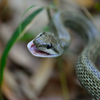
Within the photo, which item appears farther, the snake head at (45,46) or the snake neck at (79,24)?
the snake neck at (79,24)

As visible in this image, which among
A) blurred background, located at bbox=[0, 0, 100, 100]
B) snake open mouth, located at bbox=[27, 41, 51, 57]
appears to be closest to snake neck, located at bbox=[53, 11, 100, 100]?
blurred background, located at bbox=[0, 0, 100, 100]

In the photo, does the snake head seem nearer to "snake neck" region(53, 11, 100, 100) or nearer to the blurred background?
"snake neck" region(53, 11, 100, 100)

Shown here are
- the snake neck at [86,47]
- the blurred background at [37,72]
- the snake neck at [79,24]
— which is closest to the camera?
the snake neck at [86,47]

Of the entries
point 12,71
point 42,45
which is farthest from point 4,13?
point 42,45

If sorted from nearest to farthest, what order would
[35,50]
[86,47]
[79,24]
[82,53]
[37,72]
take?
1. [35,50]
2. [82,53]
3. [86,47]
4. [79,24]
5. [37,72]

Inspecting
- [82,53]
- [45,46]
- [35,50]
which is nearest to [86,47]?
[82,53]

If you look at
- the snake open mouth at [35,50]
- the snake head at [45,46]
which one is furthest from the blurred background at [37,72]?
the snake open mouth at [35,50]

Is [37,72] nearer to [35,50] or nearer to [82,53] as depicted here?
[82,53]

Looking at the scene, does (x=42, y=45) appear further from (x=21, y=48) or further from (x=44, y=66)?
(x=21, y=48)

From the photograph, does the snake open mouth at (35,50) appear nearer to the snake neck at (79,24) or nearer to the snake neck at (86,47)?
the snake neck at (86,47)

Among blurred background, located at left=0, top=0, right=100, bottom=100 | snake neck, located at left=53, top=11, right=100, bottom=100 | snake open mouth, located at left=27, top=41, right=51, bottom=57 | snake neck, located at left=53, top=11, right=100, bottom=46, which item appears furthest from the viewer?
blurred background, located at left=0, top=0, right=100, bottom=100
